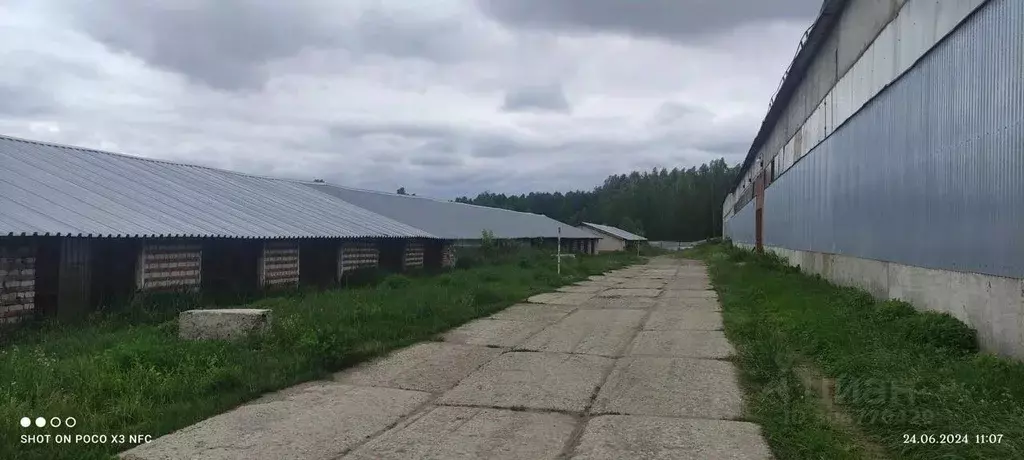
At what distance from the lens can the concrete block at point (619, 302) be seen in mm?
16312

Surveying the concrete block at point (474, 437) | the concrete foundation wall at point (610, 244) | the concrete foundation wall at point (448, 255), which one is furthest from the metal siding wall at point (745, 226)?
the concrete block at point (474, 437)

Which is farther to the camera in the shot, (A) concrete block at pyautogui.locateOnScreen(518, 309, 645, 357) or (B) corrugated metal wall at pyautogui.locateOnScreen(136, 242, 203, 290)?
(B) corrugated metal wall at pyautogui.locateOnScreen(136, 242, 203, 290)

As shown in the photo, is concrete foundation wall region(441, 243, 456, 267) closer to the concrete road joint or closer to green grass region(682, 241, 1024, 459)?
green grass region(682, 241, 1024, 459)

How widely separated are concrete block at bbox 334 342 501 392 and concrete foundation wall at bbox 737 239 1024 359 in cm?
556

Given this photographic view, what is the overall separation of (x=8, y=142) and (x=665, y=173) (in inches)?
5323

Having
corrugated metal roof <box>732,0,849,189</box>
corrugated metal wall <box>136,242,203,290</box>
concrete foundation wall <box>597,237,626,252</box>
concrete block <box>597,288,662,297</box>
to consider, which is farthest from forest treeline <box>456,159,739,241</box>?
corrugated metal wall <box>136,242,203,290</box>

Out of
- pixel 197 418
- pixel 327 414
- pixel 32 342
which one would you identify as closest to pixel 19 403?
pixel 197 418

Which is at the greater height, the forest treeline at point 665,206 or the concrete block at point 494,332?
the forest treeline at point 665,206

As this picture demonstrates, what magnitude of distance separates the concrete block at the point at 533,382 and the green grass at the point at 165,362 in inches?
69.2

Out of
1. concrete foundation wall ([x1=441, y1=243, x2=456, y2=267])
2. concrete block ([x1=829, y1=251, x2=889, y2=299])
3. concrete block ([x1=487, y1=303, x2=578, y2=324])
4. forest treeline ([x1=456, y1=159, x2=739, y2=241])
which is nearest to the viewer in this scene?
concrete block ([x1=829, y1=251, x2=889, y2=299])

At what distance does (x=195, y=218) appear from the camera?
573 inches

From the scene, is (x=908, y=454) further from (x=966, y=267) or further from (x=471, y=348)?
(x=471, y=348)

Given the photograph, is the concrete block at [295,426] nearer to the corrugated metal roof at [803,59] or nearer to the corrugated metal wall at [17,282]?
the corrugated metal wall at [17,282]

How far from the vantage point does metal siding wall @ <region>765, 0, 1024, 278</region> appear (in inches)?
280
